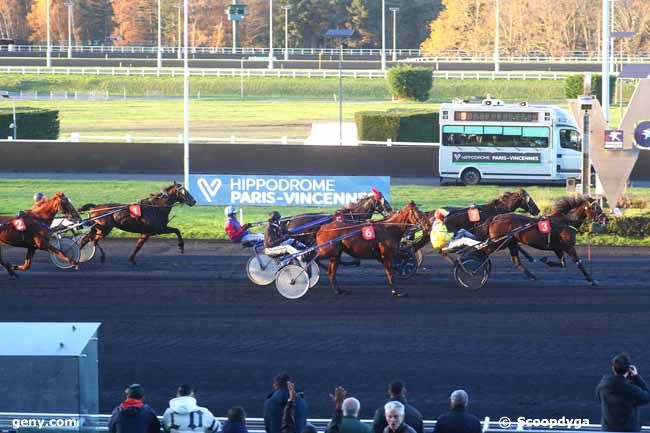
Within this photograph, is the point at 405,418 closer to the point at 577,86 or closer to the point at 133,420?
the point at 133,420

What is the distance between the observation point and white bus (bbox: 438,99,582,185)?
27.5m

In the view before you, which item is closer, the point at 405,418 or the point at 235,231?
the point at 405,418

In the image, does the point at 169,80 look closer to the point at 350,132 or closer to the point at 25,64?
the point at 25,64

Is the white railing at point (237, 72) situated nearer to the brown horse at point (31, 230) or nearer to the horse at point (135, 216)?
the horse at point (135, 216)

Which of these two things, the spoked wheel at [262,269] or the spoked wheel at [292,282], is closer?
the spoked wheel at [292,282]

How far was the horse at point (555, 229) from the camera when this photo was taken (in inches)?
578

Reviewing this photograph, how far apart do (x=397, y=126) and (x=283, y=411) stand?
30625mm

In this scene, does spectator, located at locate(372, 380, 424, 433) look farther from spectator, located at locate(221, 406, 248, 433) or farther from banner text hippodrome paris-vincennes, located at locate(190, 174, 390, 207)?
banner text hippodrome paris-vincennes, located at locate(190, 174, 390, 207)

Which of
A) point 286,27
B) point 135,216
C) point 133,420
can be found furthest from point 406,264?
point 286,27

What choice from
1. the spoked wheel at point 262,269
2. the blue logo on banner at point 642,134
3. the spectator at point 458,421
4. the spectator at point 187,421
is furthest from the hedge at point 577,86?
the spectator at point 187,421

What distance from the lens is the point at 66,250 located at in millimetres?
16297

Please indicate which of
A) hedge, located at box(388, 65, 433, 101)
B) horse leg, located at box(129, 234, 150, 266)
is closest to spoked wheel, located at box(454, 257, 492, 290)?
horse leg, located at box(129, 234, 150, 266)

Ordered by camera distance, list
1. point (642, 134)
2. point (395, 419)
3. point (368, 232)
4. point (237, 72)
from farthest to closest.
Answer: point (237, 72) → point (642, 134) → point (368, 232) → point (395, 419)

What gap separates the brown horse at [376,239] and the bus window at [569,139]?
14.3 meters
